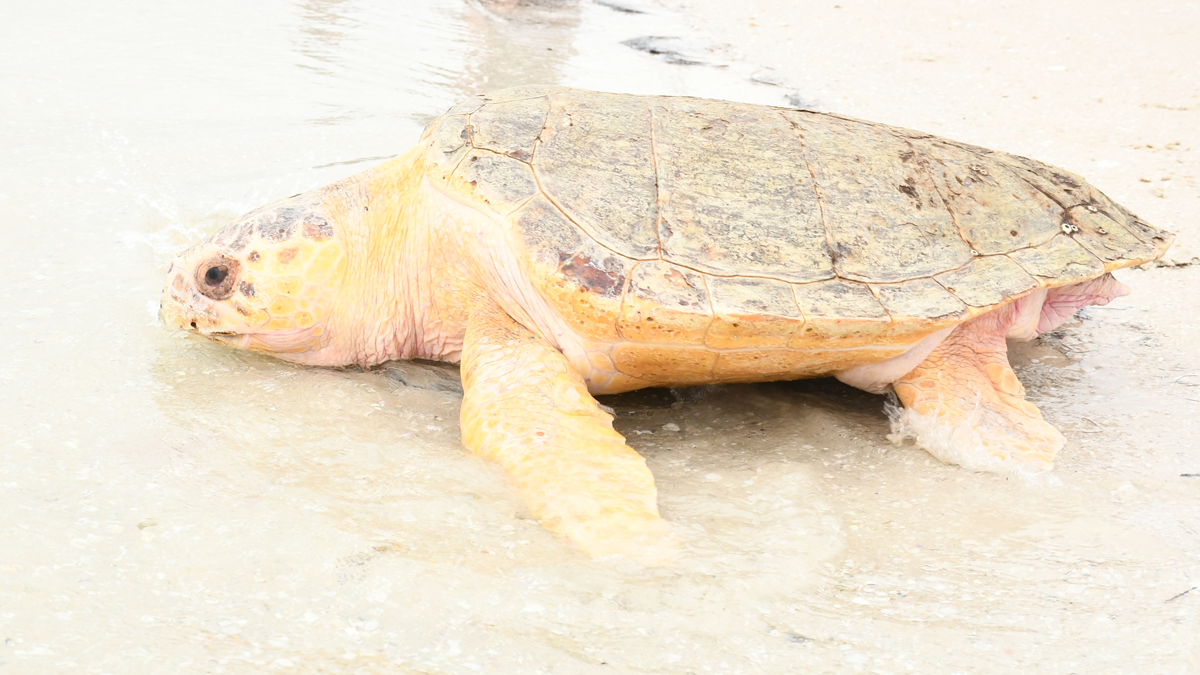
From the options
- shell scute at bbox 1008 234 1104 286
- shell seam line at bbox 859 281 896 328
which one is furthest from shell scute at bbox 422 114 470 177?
shell scute at bbox 1008 234 1104 286

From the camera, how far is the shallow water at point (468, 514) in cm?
160

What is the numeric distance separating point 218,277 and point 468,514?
1.38 meters

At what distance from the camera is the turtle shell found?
101 inches

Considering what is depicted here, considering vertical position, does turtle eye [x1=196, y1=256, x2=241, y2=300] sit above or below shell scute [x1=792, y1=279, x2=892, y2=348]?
below

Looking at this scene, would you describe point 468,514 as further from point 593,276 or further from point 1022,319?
point 1022,319

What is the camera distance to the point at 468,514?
81.0 inches

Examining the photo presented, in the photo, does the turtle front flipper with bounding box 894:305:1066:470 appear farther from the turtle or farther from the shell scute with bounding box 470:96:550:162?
the shell scute with bounding box 470:96:550:162

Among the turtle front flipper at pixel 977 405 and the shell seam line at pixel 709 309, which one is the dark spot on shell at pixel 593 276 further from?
the turtle front flipper at pixel 977 405

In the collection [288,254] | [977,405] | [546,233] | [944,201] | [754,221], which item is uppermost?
[944,201]

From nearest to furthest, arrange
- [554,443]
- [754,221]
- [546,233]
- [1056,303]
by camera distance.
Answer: [554,443]
[546,233]
[754,221]
[1056,303]

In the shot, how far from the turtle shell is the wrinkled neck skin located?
213mm

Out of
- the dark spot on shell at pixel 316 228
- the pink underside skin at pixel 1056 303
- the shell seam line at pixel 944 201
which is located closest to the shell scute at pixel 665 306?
the shell seam line at pixel 944 201

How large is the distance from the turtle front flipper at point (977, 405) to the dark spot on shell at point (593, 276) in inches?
43.3

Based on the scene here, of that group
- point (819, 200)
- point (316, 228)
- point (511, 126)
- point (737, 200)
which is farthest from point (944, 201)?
point (316, 228)
